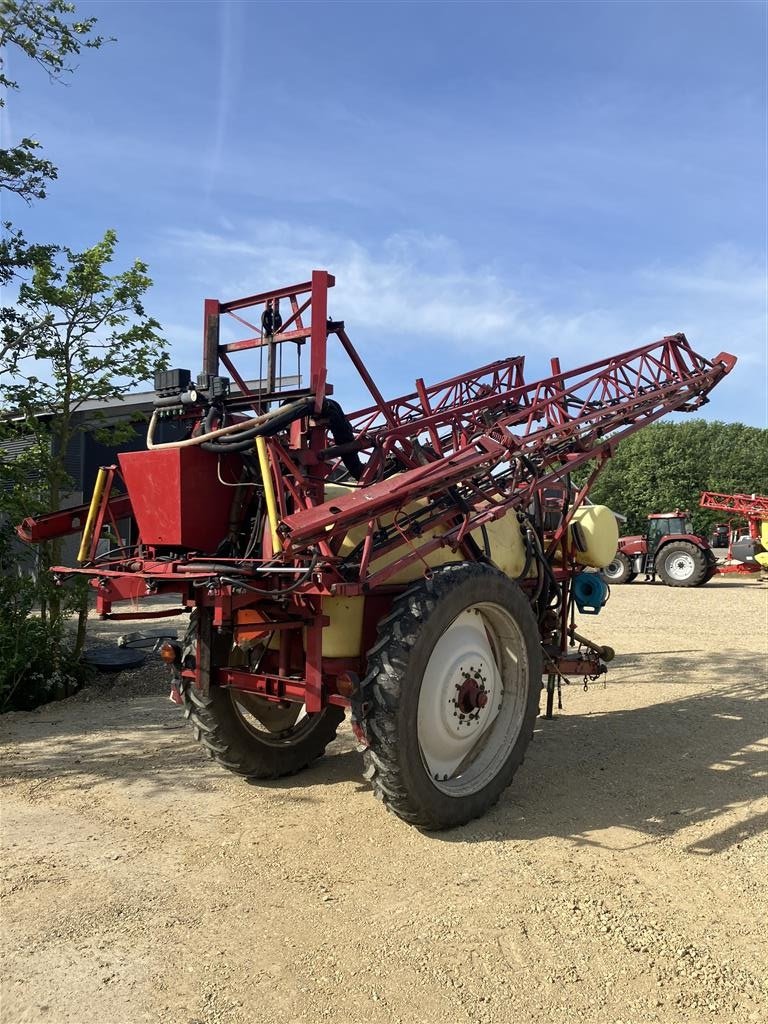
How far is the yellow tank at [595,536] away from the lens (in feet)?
21.2

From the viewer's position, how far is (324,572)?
12.9ft

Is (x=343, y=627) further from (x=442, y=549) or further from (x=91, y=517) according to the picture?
(x=91, y=517)

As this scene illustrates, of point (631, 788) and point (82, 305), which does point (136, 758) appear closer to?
point (631, 788)

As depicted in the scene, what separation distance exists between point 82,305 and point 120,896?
6.13m

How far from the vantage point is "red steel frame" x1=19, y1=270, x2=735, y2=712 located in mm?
3990

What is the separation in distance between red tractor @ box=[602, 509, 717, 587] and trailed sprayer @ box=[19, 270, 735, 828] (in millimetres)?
16360

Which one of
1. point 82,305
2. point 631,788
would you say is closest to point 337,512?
point 631,788

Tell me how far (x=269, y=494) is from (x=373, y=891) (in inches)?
78.1

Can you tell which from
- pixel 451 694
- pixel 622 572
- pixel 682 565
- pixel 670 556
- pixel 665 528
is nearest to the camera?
pixel 451 694

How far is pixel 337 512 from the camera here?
3.88 m

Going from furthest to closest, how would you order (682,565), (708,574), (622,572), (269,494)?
(622,572) → (682,565) → (708,574) → (269,494)

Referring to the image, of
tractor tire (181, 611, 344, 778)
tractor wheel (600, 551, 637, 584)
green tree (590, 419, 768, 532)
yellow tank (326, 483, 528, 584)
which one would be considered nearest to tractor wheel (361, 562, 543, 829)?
yellow tank (326, 483, 528, 584)

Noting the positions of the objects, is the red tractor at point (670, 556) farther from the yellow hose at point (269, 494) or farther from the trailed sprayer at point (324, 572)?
the yellow hose at point (269, 494)

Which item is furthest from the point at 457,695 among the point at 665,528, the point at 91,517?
the point at 665,528
